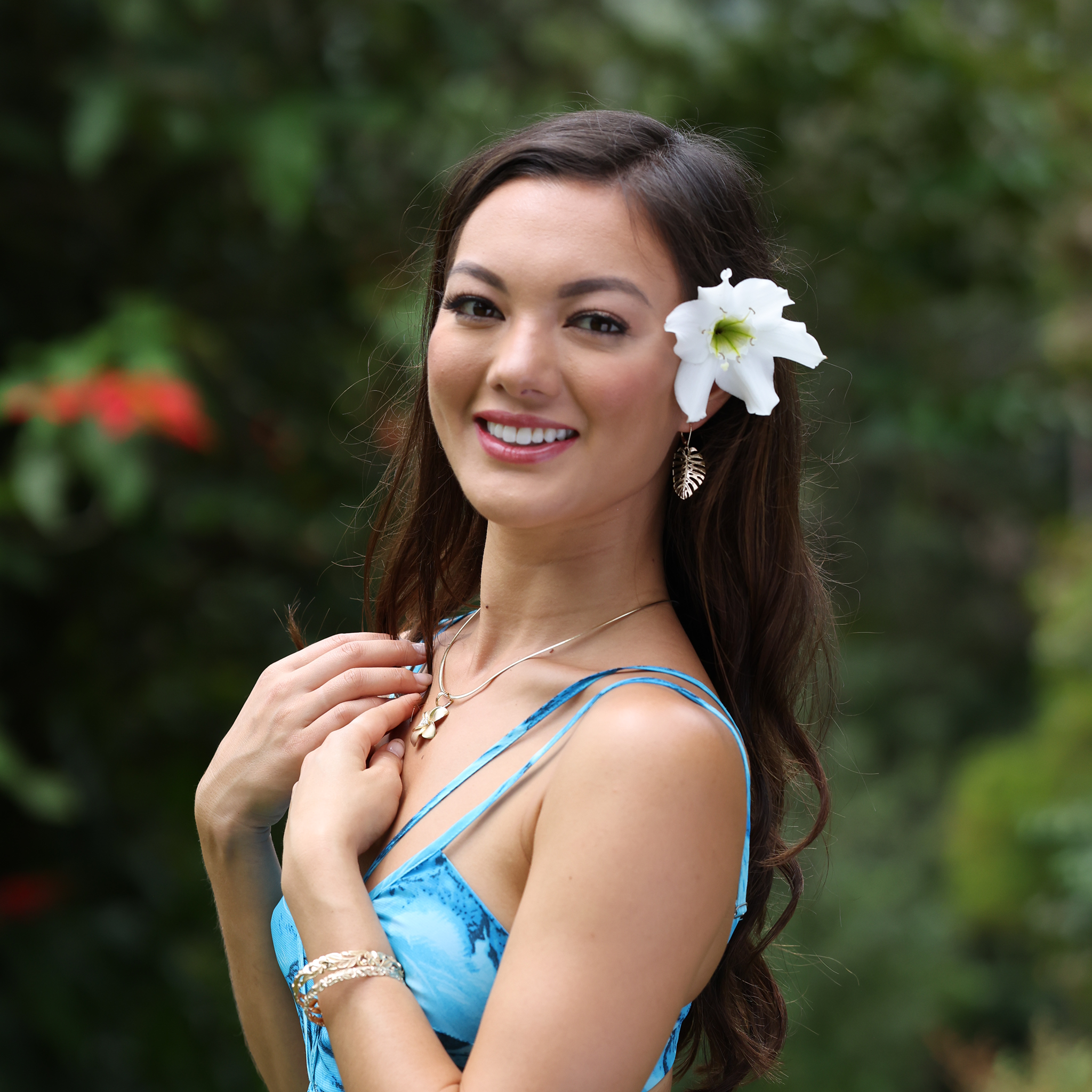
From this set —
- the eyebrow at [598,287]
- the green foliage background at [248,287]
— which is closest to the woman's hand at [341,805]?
the eyebrow at [598,287]

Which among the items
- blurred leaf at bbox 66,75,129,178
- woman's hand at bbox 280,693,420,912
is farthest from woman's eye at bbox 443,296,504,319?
blurred leaf at bbox 66,75,129,178

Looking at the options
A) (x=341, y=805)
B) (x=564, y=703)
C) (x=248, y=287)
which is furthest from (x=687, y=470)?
(x=248, y=287)

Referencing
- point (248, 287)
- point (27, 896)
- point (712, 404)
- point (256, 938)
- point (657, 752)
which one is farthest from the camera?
point (248, 287)

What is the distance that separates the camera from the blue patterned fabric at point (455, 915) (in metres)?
1.30

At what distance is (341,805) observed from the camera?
139 centimetres

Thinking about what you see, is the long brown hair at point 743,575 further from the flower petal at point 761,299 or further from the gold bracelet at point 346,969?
the gold bracelet at point 346,969

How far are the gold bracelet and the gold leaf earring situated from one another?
0.61 meters

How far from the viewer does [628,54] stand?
425 cm

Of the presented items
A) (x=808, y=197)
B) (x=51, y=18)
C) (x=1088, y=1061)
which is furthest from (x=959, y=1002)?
(x=51, y=18)

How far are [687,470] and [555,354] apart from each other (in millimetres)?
263

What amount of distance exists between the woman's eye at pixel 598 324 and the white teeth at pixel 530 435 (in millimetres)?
105

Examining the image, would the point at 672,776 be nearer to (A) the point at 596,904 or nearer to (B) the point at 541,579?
(A) the point at 596,904

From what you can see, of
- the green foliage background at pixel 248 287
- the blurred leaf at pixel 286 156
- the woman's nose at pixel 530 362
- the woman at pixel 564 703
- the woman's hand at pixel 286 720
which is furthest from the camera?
the green foliage background at pixel 248 287

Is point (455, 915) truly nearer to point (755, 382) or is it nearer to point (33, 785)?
point (755, 382)
